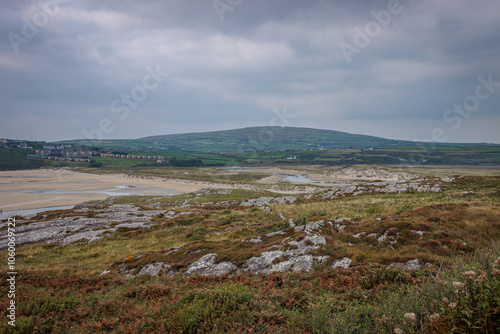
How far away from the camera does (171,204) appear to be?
62.9 meters

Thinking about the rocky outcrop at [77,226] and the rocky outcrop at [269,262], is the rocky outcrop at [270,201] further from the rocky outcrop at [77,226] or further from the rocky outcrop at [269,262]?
the rocky outcrop at [269,262]

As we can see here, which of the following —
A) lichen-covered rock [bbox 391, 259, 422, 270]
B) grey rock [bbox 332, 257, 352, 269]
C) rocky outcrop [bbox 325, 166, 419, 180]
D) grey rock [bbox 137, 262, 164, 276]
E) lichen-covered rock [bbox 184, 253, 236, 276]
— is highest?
lichen-covered rock [bbox 391, 259, 422, 270]

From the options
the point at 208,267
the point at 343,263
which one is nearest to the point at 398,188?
the point at 343,263

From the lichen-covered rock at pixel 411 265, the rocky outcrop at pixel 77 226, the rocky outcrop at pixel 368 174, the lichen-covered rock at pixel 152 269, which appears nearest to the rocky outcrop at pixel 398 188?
the rocky outcrop at pixel 77 226

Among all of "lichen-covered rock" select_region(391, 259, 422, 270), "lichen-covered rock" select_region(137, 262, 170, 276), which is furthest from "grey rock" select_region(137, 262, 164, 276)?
"lichen-covered rock" select_region(391, 259, 422, 270)

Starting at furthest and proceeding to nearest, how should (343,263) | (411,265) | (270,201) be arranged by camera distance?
(270,201) < (343,263) < (411,265)

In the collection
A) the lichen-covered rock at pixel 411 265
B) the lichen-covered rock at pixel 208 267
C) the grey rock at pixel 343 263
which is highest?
the lichen-covered rock at pixel 411 265

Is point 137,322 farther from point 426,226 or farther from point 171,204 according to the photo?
point 171,204

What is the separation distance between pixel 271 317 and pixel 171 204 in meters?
60.2

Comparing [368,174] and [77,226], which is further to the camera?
[368,174]

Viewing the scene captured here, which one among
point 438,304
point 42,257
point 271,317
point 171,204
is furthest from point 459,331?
point 171,204

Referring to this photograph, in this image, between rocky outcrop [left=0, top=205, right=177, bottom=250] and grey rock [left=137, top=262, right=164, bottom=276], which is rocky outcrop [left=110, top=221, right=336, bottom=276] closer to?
grey rock [left=137, top=262, right=164, bottom=276]

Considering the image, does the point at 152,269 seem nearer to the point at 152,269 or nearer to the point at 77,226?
the point at 152,269

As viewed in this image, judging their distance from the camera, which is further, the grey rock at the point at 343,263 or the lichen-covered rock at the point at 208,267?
the lichen-covered rock at the point at 208,267
